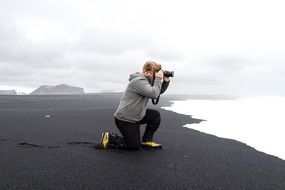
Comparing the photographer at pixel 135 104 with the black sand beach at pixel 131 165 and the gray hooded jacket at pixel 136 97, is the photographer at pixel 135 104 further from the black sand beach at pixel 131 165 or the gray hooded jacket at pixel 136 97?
the black sand beach at pixel 131 165

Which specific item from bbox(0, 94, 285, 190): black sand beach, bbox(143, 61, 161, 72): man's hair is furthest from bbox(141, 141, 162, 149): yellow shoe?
bbox(143, 61, 161, 72): man's hair

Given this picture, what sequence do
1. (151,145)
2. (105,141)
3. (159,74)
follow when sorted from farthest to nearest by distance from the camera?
(151,145) < (105,141) < (159,74)

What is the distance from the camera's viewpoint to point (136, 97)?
22.2 ft

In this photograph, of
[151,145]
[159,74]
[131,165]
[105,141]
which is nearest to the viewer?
[131,165]

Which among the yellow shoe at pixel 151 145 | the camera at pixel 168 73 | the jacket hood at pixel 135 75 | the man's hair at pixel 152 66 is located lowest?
the yellow shoe at pixel 151 145

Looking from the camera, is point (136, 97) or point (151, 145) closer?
point (136, 97)

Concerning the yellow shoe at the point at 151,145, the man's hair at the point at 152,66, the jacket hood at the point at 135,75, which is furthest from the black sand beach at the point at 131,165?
the man's hair at the point at 152,66

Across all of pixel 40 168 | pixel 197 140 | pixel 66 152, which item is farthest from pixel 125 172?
pixel 197 140

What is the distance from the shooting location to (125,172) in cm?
520

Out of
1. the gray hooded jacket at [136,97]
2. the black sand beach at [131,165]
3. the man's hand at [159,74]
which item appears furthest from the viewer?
the man's hand at [159,74]

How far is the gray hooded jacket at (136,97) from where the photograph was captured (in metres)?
6.60

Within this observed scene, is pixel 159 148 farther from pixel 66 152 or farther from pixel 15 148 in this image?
pixel 15 148

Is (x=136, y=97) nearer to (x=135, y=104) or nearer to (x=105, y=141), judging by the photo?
(x=135, y=104)

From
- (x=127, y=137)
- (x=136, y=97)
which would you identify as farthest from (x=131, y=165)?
(x=136, y=97)
